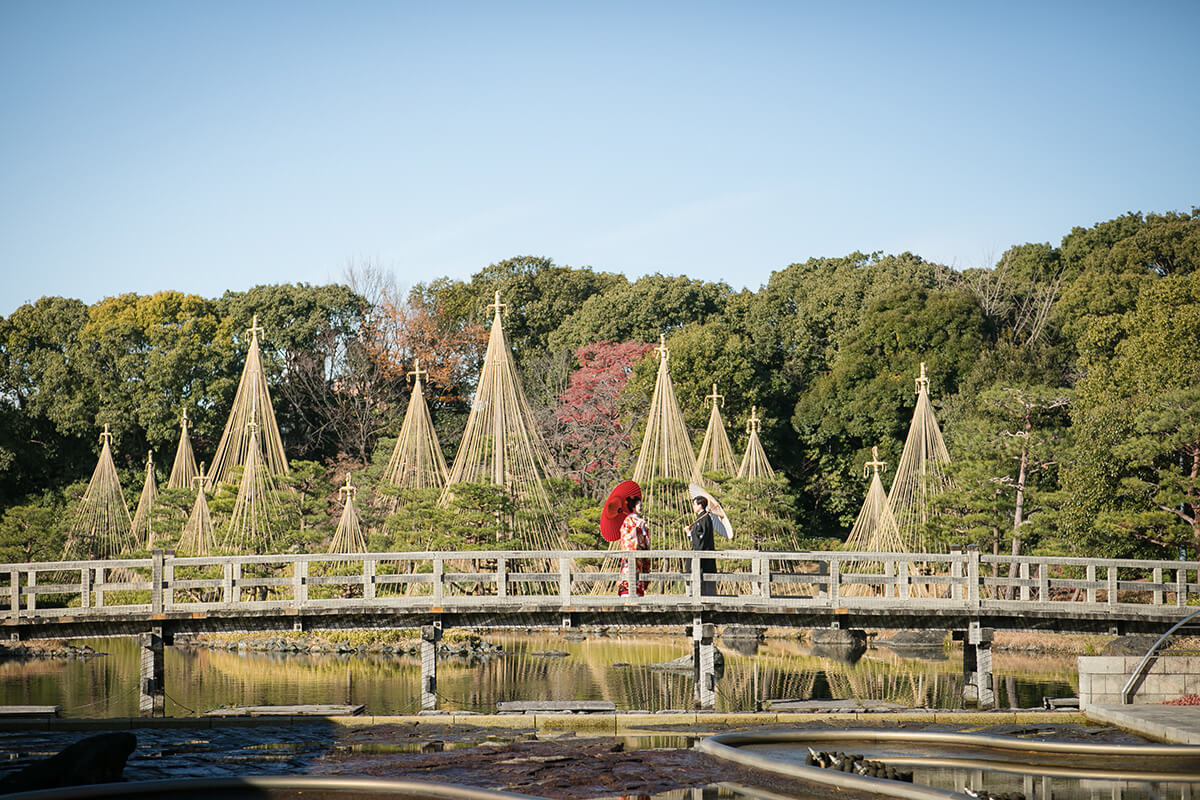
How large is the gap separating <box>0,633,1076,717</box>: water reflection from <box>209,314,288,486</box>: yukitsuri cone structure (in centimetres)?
486

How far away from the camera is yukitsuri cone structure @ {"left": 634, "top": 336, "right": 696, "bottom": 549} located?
29641 mm

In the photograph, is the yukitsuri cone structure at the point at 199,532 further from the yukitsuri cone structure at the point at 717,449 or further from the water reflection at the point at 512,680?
the yukitsuri cone structure at the point at 717,449

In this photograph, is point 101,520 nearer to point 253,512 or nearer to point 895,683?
point 253,512

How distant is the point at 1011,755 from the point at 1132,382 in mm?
17333

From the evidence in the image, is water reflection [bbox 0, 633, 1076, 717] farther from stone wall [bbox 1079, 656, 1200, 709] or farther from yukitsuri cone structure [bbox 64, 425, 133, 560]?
stone wall [bbox 1079, 656, 1200, 709]

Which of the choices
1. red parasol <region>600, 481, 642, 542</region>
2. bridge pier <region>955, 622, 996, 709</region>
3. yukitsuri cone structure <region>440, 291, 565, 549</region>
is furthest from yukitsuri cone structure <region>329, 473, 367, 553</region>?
bridge pier <region>955, 622, 996, 709</region>

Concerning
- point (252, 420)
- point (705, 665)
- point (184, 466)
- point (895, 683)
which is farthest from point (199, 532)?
point (895, 683)

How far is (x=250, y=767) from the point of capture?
13.6 metres

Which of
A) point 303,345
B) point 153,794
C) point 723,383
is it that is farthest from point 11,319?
point 153,794

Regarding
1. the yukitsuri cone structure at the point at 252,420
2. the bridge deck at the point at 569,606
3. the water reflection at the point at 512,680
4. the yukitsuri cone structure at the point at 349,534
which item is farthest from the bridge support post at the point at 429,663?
the yukitsuri cone structure at the point at 252,420

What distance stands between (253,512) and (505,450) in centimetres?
629

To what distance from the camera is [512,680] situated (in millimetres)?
26891

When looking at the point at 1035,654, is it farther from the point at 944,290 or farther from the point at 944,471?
the point at 944,290

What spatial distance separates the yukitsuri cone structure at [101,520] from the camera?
117 ft
